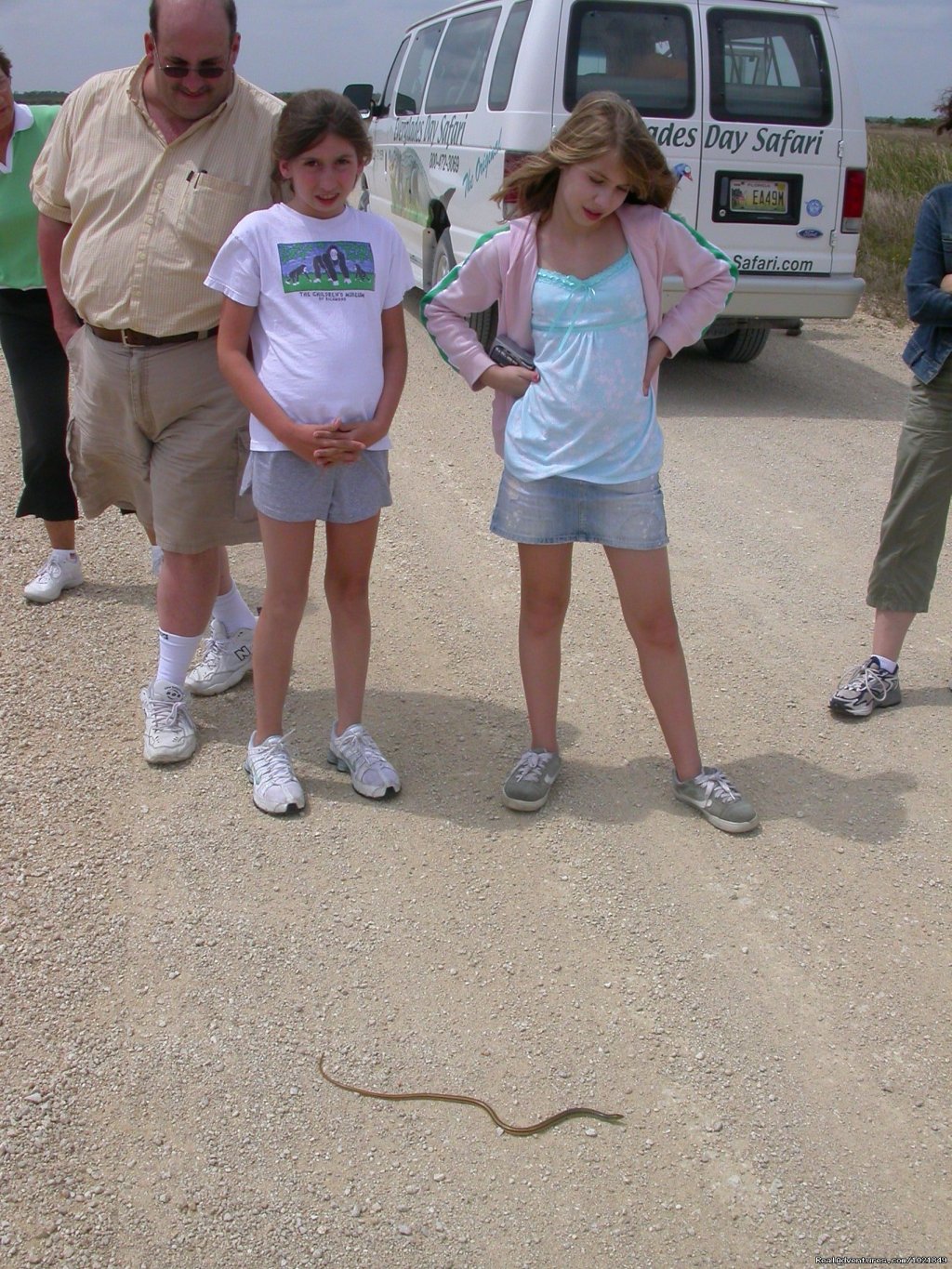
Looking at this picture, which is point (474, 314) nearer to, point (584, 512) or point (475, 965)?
point (584, 512)

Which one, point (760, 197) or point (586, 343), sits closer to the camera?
point (586, 343)

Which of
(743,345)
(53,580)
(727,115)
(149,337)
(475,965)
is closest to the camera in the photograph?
(475,965)

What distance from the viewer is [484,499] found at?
6.16 metres

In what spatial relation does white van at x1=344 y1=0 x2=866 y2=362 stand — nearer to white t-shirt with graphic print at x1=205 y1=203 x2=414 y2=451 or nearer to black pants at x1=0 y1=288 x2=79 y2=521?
black pants at x1=0 y1=288 x2=79 y2=521

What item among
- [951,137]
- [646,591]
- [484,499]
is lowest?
[484,499]

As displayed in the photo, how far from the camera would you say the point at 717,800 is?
3453 mm

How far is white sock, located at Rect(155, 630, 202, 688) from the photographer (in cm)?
382

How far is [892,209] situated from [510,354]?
37.6 feet

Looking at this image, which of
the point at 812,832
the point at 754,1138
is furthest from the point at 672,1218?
the point at 812,832

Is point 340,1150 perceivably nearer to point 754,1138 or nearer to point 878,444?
point 754,1138

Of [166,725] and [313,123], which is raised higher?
[313,123]

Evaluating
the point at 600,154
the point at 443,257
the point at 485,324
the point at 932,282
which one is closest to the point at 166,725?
the point at 600,154

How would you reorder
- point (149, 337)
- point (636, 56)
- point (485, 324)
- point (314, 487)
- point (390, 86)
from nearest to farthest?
point (314, 487)
point (149, 337)
point (636, 56)
point (485, 324)
point (390, 86)

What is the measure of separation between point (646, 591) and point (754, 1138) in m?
1.46
